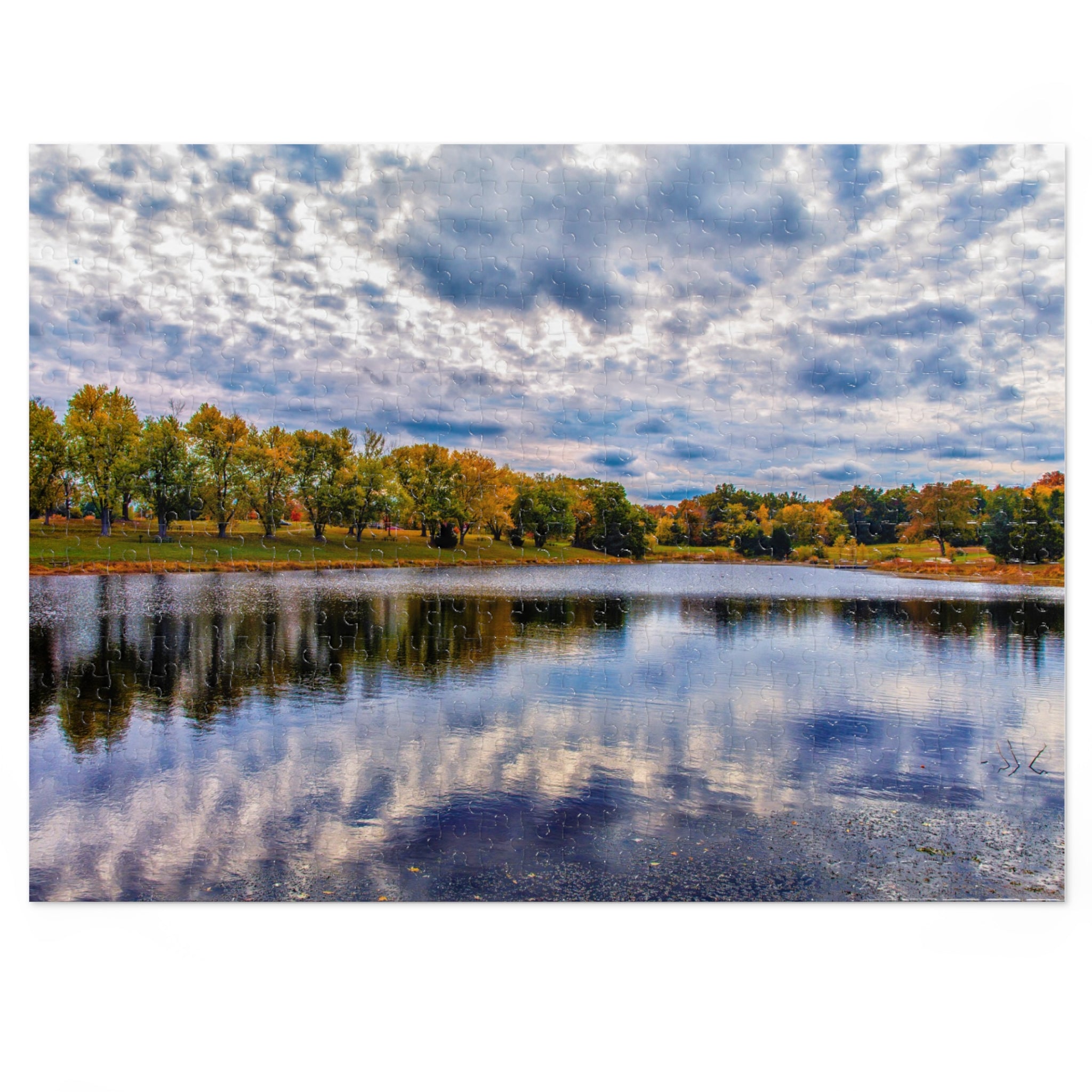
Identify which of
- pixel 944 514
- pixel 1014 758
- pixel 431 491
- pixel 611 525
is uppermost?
pixel 431 491

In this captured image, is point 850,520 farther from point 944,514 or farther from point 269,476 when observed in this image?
point 269,476

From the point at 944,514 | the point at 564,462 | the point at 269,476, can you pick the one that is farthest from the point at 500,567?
the point at 944,514

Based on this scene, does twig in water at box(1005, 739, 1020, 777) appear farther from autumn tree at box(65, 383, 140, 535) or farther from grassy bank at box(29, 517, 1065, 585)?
autumn tree at box(65, 383, 140, 535)

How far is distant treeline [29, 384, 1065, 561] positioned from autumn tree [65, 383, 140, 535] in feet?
0.08

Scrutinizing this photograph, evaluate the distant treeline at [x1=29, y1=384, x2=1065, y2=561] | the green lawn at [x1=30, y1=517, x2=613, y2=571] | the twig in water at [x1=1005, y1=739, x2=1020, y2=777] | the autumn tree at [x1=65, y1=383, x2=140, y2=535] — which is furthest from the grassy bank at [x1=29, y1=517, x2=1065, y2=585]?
the twig in water at [x1=1005, y1=739, x2=1020, y2=777]

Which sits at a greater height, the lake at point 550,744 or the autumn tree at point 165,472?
the autumn tree at point 165,472

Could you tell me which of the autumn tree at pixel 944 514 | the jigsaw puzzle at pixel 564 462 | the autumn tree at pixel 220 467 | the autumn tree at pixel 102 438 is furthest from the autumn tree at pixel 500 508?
the autumn tree at pixel 944 514

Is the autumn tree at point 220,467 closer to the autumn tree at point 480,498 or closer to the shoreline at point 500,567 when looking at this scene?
the shoreline at point 500,567

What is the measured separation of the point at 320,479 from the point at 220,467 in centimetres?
123

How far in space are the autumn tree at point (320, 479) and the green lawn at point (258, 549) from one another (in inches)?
8.8

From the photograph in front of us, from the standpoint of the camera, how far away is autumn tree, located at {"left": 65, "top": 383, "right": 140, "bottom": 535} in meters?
6.68

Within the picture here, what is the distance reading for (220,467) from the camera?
8023 mm

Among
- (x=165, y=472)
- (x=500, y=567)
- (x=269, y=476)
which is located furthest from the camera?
(x=500, y=567)

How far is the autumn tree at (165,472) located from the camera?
25.0 feet
